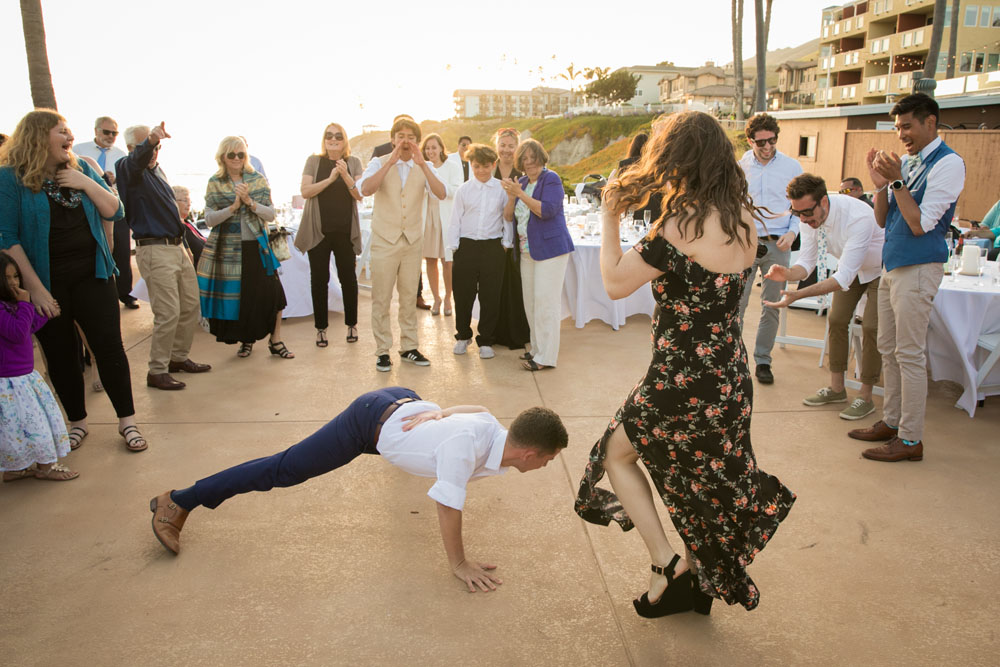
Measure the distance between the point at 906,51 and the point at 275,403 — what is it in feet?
169

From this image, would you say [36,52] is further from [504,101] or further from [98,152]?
[504,101]

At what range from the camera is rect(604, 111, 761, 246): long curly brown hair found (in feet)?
6.70

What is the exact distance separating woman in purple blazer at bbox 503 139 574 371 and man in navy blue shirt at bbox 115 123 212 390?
93.3 inches

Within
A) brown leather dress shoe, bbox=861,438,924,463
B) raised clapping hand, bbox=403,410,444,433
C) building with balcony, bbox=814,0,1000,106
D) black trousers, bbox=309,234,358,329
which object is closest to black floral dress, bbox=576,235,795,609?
raised clapping hand, bbox=403,410,444,433

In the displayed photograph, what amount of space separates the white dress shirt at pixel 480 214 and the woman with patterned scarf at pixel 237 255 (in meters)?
1.43

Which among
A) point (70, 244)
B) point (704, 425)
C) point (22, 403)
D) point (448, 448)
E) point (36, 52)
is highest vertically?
point (36, 52)

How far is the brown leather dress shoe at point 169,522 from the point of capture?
8.92ft

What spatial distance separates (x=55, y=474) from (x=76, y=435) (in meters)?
0.47

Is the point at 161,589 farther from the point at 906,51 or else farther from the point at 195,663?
the point at 906,51

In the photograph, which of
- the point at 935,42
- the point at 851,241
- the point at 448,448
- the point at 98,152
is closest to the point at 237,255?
the point at 98,152

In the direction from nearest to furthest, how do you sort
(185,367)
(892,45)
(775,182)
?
(185,367) → (775,182) → (892,45)

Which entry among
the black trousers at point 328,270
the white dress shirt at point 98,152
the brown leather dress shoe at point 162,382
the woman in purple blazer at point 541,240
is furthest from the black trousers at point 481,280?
the white dress shirt at point 98,152

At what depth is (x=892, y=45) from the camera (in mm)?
44844

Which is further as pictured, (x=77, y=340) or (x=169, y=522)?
(x=77, y=340)
